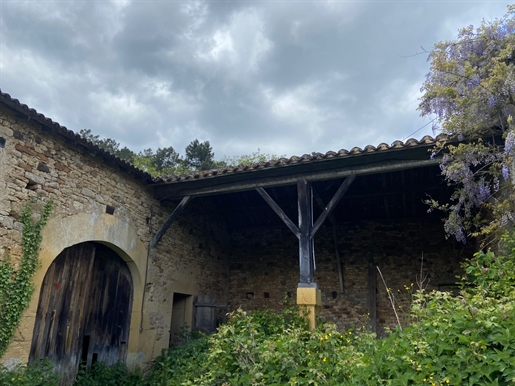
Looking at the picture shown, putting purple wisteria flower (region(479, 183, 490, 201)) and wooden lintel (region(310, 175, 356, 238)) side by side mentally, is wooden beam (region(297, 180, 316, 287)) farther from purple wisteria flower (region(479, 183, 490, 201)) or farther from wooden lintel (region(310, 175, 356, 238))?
purple wisteria flower (region(479, 183, 490, 201))

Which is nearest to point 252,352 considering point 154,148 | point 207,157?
point 207,157

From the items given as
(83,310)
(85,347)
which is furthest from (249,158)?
(85,347)

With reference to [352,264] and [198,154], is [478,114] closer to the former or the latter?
[352,264]

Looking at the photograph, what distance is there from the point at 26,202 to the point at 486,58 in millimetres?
6125

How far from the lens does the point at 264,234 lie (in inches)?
347

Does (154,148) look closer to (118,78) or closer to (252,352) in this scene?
(118,78)

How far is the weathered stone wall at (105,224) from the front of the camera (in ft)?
14.2

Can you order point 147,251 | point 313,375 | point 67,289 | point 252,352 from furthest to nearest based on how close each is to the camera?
point 147,251
point 67,289
point 252,352
point 313,375

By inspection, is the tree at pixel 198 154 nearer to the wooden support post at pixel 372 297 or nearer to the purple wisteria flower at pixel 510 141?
the wooden support post at pixel 372 297

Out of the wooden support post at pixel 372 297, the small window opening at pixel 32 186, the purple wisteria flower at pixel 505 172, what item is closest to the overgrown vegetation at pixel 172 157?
the wooden support post at pixel 372 297

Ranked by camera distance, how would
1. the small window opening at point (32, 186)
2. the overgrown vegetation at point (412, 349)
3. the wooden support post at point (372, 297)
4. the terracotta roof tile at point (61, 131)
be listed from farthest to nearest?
the wooden support post at point (372, 297), the small window opening at point (32, 186), the terracotta roof tile at point (61, 131), the overgrown vegetation at point (412, 349)

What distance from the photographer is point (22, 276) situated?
428 cm

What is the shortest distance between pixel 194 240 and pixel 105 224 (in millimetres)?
2349

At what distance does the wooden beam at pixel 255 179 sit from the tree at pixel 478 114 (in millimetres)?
455
